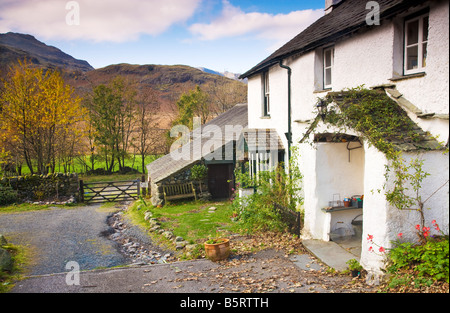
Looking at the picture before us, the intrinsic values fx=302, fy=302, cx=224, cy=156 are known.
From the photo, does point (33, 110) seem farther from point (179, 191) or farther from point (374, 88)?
point (374, 88)

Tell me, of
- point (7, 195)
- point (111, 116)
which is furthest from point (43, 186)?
point (111, 116)

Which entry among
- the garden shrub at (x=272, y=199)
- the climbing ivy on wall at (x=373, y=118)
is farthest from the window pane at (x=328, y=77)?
the garden shrub at (x=272, y=199)

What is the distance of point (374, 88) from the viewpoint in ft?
21.5

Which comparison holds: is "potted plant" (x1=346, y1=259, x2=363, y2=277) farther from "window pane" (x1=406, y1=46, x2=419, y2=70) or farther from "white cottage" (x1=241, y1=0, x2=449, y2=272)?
"window pane" (x1=406, y1=46, x2=419, y2=70)

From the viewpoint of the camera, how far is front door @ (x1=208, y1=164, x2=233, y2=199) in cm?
1695

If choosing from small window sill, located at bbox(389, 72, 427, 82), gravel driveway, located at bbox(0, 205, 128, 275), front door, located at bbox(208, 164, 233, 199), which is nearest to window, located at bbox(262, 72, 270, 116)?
front door, located at bbox(208, 164, 233, 199)

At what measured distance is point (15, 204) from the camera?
16.8 metres

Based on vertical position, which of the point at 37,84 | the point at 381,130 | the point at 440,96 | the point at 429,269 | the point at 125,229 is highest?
the point at 37,84

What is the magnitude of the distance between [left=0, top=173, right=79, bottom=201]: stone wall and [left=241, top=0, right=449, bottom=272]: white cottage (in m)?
14.7

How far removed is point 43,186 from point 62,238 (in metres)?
8.77

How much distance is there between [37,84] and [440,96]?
21.6 meters

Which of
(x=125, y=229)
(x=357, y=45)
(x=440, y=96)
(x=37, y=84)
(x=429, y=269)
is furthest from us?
(x=37, y=84)

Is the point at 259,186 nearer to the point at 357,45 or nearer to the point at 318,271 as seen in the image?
the point at 318,271
